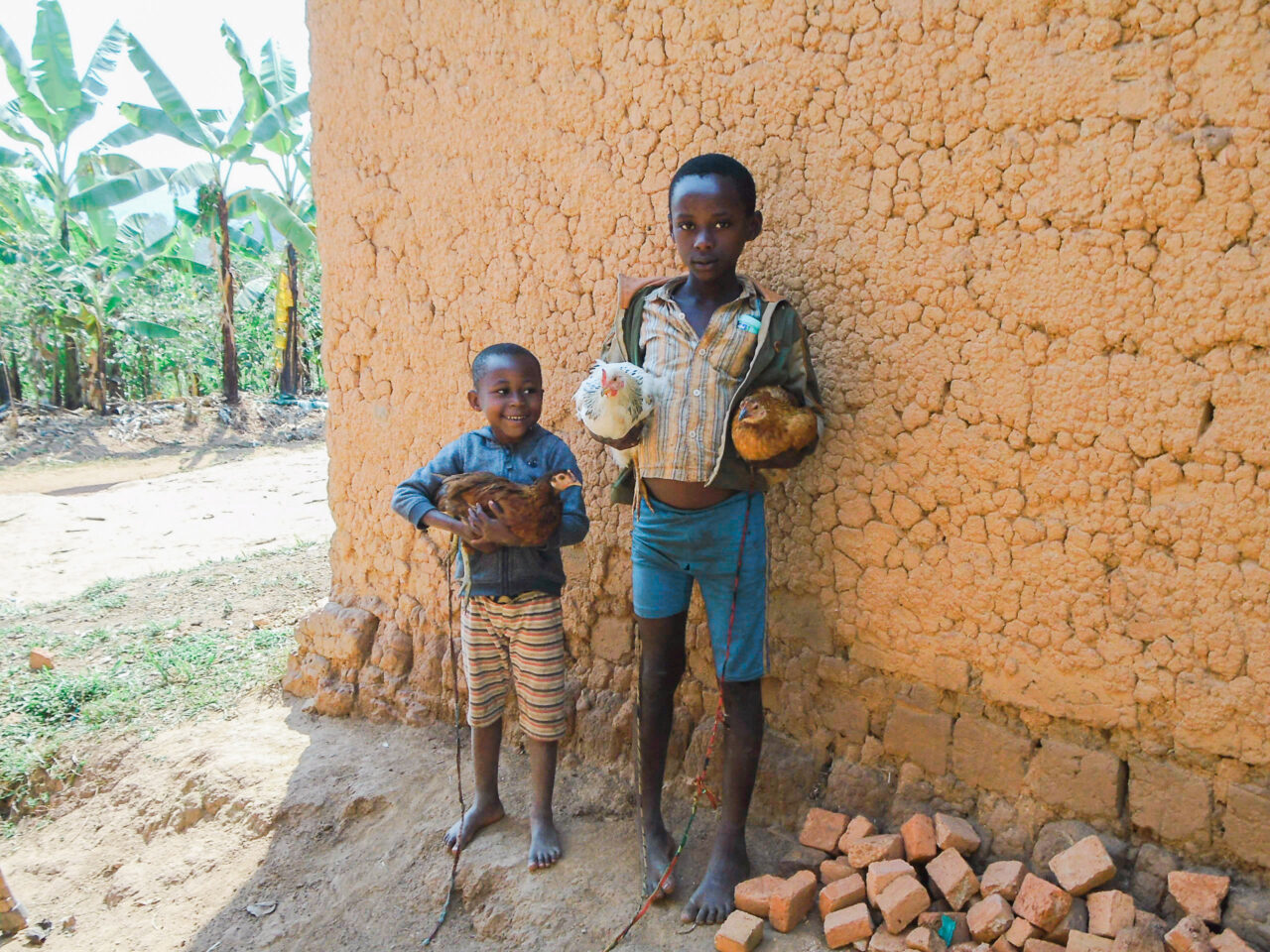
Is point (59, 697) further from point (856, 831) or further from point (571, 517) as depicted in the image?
point (856, 831)

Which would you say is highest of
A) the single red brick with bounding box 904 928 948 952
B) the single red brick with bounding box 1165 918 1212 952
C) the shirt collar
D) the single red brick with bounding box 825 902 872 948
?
the shirt collar

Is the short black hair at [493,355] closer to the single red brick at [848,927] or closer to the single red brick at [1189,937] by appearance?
the single red brick at [848,927]

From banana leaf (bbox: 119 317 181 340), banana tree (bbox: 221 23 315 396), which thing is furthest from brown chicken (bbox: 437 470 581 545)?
banana leaf (bbox: 119 317 181 340)

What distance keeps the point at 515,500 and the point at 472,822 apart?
1.06m

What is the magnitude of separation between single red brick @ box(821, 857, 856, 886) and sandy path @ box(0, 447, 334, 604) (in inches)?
234

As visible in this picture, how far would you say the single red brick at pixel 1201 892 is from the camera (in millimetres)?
1916

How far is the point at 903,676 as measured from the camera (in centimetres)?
244

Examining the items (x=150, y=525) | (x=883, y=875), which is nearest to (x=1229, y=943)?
(x=883, y=875)

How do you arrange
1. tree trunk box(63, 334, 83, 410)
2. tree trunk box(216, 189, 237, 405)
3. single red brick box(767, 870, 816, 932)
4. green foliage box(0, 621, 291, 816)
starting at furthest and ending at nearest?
tree trunk box(63, 334, 83, 410) < tree trunk box(216, 189, 237, 405) < green foliage box(0, 621, 291, 816) < single red brick box(767, 870, 816, 932)

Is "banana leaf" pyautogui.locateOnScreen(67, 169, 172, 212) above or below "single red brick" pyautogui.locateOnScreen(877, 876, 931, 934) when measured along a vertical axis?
above

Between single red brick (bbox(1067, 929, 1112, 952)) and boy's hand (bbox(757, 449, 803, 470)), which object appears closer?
single red brick (bbox(1067, 929, 1112, 952))

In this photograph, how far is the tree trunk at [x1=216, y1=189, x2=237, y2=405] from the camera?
14930 mm

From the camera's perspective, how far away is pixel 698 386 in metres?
2.28

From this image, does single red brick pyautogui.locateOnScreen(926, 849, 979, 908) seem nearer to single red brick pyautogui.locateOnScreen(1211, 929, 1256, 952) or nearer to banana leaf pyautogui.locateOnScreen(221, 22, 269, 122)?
single red brick pyautogui.locateOnScreen(1211, 929, 1256, 952)
